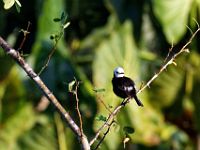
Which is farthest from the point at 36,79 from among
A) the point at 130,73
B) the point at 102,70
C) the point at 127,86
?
the point at 102,70

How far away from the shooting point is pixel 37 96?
5.38 m

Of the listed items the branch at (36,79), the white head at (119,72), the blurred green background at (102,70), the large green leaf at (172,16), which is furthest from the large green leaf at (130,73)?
the branch at (36,79)

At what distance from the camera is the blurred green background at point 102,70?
5043 millimetres

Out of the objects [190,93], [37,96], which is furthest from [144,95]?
[37,96]

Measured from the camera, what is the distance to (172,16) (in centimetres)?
492

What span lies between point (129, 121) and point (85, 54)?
87 cm

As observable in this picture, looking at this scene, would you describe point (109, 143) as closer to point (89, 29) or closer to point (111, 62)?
point (111, 62)

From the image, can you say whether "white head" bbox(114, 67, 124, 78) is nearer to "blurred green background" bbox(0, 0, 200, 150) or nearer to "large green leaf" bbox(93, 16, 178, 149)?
"blurred green background" bbox(0, 0, 200, 150)

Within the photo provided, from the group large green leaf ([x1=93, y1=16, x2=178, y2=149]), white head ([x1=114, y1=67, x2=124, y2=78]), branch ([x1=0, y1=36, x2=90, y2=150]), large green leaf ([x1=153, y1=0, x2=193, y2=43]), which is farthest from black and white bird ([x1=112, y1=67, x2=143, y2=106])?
large green leaf ([x1=93, y1=16, x2=178, y2=149])

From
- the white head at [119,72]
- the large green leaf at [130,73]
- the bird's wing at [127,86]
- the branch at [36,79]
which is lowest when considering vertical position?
the branch at [36,79]

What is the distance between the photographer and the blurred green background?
504 cm

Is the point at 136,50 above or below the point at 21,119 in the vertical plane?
→ above

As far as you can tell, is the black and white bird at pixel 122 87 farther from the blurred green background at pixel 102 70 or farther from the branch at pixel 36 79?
the blurred green background at pixel 102 70

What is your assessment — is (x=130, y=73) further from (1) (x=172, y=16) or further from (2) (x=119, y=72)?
(2) (x=119, y=72)
